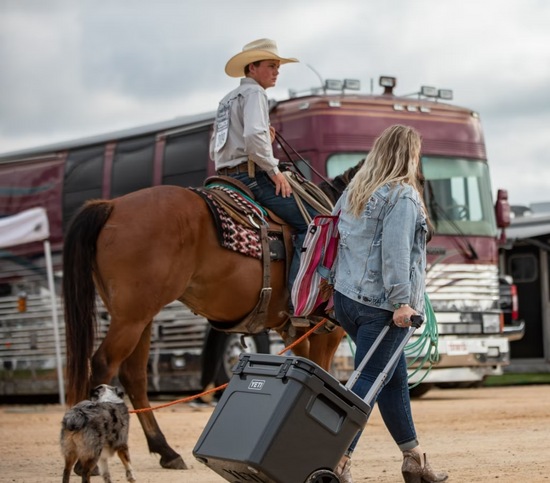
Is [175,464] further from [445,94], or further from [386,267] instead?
[445,94]

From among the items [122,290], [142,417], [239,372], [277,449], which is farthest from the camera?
[142,417]

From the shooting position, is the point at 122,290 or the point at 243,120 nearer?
the point at 122,290

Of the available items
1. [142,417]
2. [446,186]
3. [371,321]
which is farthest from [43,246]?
[371,321]

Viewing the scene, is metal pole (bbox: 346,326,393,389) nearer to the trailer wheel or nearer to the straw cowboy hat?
the straw cowboy hat

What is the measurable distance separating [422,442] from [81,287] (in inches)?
137

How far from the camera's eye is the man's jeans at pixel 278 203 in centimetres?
735

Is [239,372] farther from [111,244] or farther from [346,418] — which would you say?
[111,244]

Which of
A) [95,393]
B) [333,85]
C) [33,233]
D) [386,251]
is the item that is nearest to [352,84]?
[333,85]

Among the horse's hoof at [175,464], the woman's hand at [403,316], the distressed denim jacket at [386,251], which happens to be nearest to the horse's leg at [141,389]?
the horse's hoof at [175,464]

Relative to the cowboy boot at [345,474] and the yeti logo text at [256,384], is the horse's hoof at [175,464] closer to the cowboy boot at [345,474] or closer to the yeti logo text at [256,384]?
the cowboy boot at [345,474]

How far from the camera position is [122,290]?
669 centimetres

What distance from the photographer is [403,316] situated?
5043 mm

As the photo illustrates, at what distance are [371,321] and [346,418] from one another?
720 mm

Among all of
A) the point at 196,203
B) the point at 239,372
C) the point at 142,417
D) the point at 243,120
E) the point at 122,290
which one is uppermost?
the point at 243,120
